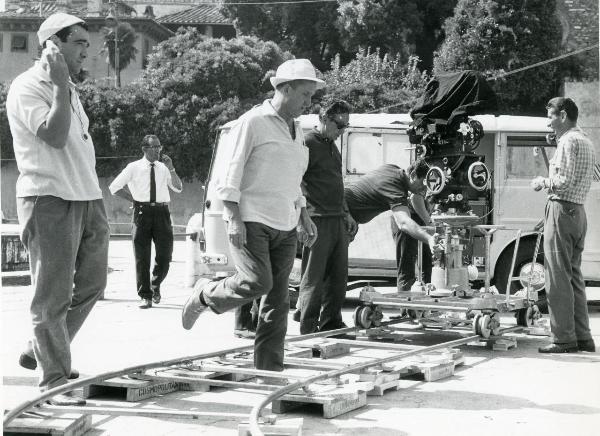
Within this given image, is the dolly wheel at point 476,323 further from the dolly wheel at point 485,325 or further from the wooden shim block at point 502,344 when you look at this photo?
the wooden shim block at point 502,344

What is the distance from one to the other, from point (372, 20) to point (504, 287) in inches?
1211

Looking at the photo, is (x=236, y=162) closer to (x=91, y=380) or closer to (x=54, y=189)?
(x=54, y=189)

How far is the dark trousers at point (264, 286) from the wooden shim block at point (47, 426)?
56.8 inches

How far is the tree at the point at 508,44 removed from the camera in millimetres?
35344

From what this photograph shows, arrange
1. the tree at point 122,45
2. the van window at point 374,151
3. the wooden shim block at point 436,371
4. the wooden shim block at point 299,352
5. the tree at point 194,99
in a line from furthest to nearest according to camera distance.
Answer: the tree at point 122,45 < the tree at point 194,99 < the van window at point 374,151 < the wooden shim block at point 299,352 < the wooden shim block at point 436,371

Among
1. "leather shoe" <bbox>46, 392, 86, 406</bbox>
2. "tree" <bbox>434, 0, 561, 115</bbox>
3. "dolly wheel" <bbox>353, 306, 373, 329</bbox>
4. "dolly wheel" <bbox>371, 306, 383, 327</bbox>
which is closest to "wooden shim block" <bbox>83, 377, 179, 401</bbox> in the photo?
"leather shoe" <bbox>46, 392, 86, 406</bbox>

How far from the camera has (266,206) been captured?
6023mm

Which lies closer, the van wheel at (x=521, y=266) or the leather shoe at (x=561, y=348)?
the leather shoe at (x=561, y=348)

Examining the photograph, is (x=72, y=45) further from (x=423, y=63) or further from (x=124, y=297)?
(x=423, y=63)

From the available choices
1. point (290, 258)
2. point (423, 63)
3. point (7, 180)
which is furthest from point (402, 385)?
point (423, 63)

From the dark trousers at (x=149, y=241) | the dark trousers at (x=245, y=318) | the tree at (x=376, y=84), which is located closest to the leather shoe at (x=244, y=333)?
the dark trousers at (x=245, y=318)

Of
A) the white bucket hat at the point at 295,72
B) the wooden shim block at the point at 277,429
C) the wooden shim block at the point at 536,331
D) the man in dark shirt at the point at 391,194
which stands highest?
the white bucket hat at the point at 295,72

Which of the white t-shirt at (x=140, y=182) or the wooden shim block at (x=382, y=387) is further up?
the white t-shirt at (x=140, y=182)

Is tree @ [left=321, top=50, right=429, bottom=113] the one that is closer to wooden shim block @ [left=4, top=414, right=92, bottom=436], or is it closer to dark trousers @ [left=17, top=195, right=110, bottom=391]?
dark trousers @ [left=17, top=195, right=110, bottom=391]
